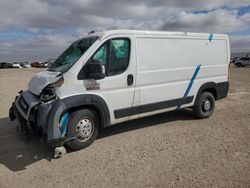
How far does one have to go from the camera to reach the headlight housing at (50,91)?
17.2 ft

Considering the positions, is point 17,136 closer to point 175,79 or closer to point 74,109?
point 74,109

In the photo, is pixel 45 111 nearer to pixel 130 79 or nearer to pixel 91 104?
pixel 91 104

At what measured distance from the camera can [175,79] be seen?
6984 millimetres

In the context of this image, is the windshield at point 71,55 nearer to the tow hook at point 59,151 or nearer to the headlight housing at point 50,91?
the headlight housing at point 50,91

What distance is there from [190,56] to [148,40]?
1.41 m

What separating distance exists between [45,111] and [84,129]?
901 millimetres

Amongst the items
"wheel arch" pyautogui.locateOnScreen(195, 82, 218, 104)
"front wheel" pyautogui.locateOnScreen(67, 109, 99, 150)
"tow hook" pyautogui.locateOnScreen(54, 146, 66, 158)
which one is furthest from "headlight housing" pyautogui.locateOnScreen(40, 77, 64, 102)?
"wheel arch" pyautogui.locateOnScreen(195, 82, 218, 104)

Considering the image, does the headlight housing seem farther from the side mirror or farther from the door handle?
the door handle

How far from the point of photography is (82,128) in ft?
18.4

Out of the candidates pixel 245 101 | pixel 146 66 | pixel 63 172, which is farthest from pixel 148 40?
pixel 245 101

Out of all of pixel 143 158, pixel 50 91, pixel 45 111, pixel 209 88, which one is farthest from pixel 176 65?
pixel 45 111

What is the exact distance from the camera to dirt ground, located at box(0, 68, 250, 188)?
4301 millimetres

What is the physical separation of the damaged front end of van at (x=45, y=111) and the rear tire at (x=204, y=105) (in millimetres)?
3900

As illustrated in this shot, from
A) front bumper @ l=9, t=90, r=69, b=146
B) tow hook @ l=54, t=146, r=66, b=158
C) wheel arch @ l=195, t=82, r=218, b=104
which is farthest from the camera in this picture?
wheel arch @ l=195, t=82, r=218, b=104
